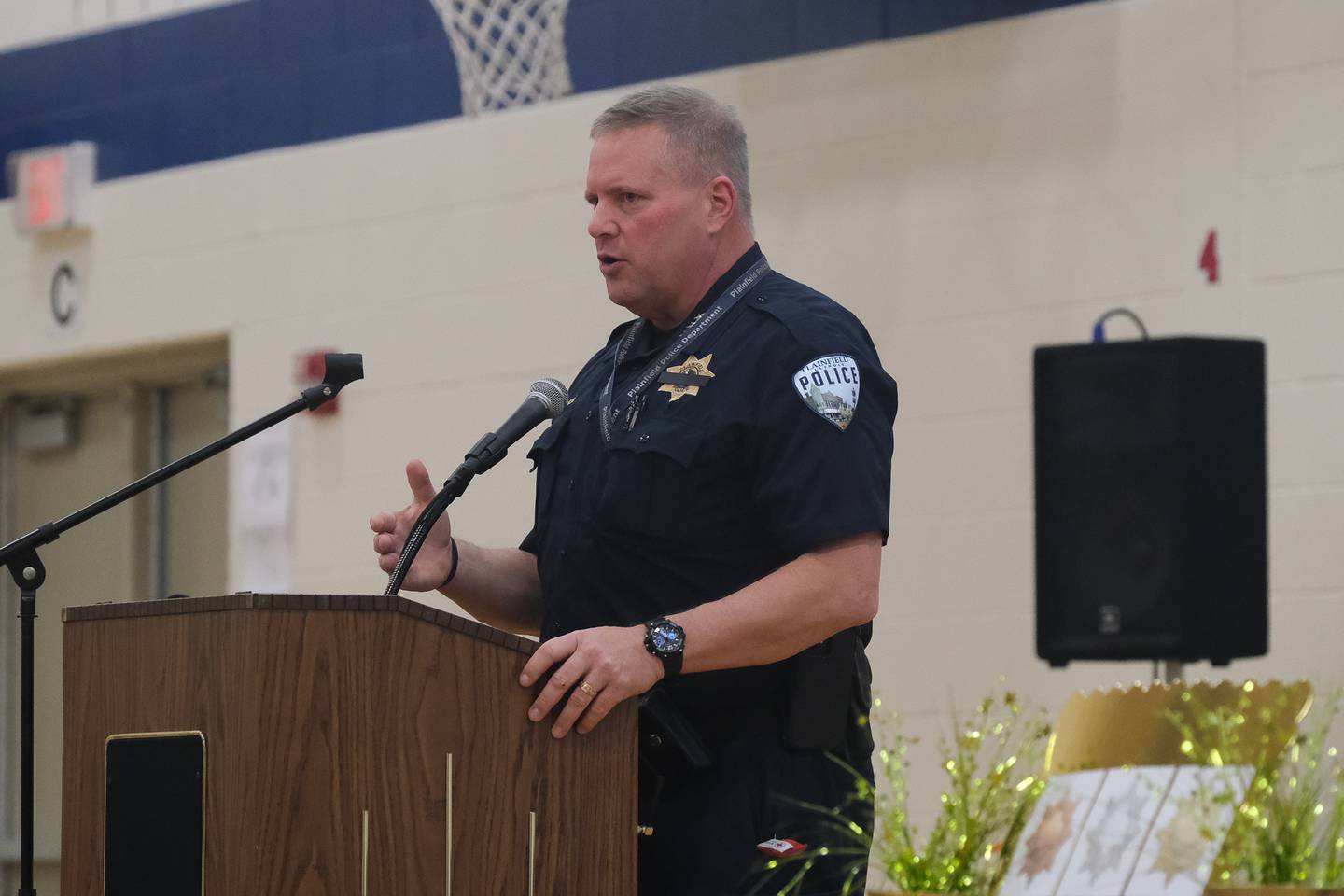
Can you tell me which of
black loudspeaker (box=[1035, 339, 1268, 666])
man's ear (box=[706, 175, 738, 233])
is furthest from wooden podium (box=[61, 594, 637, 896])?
black loudspeaker (box=[1035, 339, 1268, 666])

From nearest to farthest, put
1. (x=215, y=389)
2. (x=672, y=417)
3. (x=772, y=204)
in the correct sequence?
(x=672, y=417) → (x=772, y=204) → (x=215, y=389)

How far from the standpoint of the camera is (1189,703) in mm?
2469

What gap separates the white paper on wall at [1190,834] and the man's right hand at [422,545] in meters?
0.88

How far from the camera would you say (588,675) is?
195 centimetres

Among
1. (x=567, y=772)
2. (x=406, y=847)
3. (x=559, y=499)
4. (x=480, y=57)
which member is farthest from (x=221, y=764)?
(x=480, y=57)

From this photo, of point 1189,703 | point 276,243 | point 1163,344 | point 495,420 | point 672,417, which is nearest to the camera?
point 672,417

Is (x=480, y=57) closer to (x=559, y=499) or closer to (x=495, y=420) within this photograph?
(x=495, y=420)

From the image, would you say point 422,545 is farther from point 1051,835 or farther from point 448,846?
point 1051,835

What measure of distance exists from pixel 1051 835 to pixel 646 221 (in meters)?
0.85

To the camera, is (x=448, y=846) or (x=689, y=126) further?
(x=689, y=126)

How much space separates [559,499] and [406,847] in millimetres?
625

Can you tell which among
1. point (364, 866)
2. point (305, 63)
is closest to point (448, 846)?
point (364, 866)

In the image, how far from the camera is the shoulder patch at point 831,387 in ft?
7.09

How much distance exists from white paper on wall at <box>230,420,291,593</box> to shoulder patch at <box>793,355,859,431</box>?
3.51 metres
